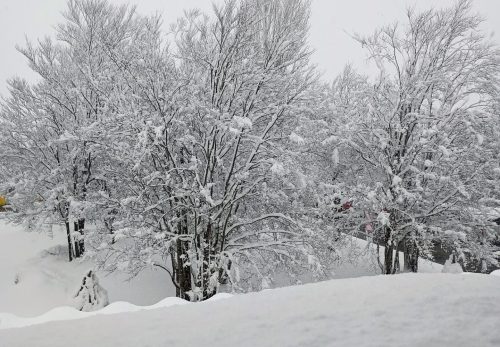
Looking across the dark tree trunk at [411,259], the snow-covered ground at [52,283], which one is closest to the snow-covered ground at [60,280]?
the snow-covered ground at [52,283]

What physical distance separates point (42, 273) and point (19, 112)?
252 inches

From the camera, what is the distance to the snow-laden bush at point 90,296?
8.93m

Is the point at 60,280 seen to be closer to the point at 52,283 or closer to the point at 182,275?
the point at 52,283

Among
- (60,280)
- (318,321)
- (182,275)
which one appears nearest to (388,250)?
(182,275)

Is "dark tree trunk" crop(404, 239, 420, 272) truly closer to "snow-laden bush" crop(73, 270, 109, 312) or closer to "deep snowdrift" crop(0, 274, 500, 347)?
"deep snowdrift" crop(0, 274, 500, 347)

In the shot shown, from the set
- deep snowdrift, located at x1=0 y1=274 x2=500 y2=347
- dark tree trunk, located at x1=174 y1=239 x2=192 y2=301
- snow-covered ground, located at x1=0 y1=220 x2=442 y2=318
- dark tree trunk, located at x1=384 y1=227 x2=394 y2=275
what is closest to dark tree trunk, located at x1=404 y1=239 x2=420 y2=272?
snow-covered ground, located at x1=0 y1=220 x2=442 y2=318

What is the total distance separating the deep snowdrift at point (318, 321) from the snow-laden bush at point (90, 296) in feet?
17.2

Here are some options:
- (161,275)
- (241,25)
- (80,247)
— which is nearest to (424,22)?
(241,25)

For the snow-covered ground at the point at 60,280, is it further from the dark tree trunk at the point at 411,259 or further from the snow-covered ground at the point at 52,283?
the dark tree trunk at the point at 411,259

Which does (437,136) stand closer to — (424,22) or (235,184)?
(424,22)

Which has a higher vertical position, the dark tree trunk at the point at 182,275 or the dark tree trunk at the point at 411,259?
the dark tree trunk at the point at 182,275

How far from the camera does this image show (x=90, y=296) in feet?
29.8

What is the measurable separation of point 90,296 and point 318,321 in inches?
290

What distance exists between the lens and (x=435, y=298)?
12.8ft
